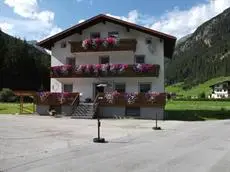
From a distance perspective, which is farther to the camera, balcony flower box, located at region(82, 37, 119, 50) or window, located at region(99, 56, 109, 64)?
window, located at region(99, 56, 109, 64)

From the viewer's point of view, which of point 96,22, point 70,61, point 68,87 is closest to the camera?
point 96,22

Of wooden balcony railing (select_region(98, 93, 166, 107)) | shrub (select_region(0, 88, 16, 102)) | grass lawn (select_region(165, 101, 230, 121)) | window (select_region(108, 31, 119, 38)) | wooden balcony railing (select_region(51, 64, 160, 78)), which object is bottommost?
grass lawn (select_region(165, 101, 230, 121))

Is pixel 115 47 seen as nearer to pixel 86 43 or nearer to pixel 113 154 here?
pixel 86 43

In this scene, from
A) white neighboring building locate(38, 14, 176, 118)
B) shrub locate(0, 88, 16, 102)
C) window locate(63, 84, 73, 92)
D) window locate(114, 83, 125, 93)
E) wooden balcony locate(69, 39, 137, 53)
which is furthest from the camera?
shrub locate(0, 88, 16, 102)

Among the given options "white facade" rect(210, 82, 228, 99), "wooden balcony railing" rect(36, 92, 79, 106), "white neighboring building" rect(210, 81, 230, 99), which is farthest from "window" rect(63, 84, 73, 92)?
"white facade" rect(210, 82, 228, 99)

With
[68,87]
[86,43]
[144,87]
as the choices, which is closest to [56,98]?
[68,87]

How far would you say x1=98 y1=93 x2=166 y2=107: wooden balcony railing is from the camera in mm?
36031

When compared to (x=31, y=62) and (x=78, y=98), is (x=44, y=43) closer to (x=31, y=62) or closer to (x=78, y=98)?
(x=78, y=98)

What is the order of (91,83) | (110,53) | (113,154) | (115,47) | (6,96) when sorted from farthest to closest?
(6,96) → (91,83) → (110,53) → (115,47) → (113,154)

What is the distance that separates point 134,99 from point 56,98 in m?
7.58

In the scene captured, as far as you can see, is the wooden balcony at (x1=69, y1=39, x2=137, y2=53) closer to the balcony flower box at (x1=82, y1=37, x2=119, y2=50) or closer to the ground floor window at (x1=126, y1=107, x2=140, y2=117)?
the balcony flower box at (x1=82, y1=37, x2=119, y2=50)

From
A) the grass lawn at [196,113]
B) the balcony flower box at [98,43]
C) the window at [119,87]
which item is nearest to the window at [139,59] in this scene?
the balcony flower box at [98,43]

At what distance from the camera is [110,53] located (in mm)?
41062

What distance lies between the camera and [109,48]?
4019 centimetres
